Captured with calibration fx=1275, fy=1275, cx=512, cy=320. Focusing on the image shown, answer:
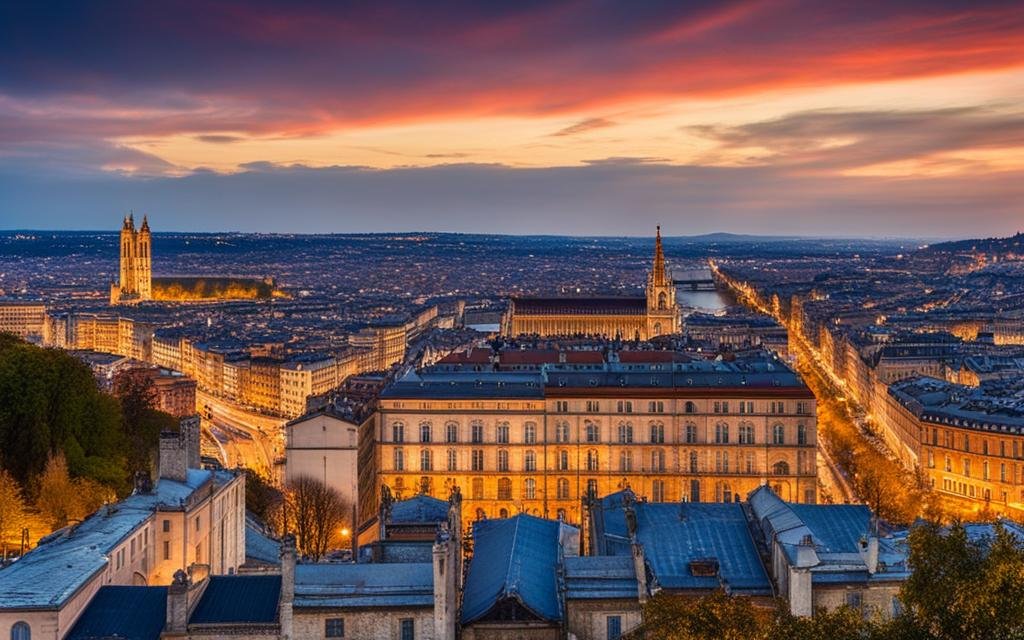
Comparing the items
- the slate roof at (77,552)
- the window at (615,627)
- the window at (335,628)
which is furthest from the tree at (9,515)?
the window at (615,627)

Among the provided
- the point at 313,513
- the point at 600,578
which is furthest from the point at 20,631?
the point at 313,513

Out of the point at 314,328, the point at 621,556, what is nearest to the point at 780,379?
the point at 621,556

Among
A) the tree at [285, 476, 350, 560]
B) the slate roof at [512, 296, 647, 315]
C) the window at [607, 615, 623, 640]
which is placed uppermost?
the slate roof at [512, 296, 647, 315]

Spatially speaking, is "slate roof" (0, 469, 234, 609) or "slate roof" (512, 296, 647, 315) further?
"slate roof" (512, 296, 647, 315)

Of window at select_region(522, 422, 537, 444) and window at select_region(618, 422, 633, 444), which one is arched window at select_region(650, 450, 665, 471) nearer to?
window at select_region(618, 422, 633, 444)

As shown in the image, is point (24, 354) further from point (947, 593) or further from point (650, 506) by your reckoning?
point (947, 593)

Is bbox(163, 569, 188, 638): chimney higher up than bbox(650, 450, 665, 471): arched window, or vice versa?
bbox(163, 569, 188, 638): chimney

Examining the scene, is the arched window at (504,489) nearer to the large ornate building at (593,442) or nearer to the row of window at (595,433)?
the large ornate building at (593,442)

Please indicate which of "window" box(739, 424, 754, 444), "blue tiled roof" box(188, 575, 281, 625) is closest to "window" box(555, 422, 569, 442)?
"window" box(739, 424, 754, 444)
